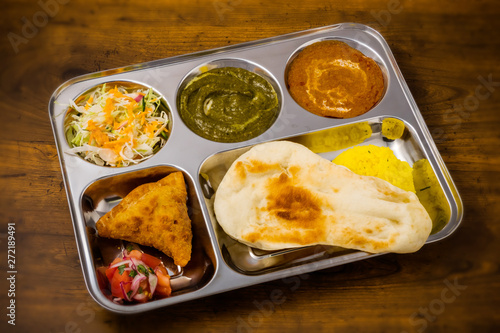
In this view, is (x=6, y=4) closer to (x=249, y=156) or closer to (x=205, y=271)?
(x=249, y=156)

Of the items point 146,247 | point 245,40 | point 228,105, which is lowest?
point 146,247

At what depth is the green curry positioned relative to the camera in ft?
11.5

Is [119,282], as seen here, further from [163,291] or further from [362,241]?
[362,241]

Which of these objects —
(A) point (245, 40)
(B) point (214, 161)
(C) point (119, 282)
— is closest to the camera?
(C) point (119, 282)

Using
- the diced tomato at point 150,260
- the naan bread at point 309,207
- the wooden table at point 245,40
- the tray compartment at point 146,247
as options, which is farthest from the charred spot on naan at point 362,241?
the diced tomato at point 150,260

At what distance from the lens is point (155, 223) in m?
3.11

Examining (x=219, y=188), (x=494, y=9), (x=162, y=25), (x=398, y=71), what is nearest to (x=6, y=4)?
(x=162, y=25)

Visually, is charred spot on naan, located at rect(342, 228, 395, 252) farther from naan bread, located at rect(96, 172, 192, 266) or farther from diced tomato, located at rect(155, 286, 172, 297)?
diced tomato, located at rect(155, 286, 172, 297)

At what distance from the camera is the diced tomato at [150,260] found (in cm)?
310

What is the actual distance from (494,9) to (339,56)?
6.44ft

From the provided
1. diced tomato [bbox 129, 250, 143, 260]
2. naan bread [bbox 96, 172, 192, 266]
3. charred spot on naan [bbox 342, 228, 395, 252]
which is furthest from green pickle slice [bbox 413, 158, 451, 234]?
diced tomato [bbox 129, 250, 143, 260]

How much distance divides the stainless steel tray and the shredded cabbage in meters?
0.10

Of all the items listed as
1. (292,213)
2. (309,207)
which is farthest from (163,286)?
(309,207)

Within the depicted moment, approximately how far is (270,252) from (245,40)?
203 cm
